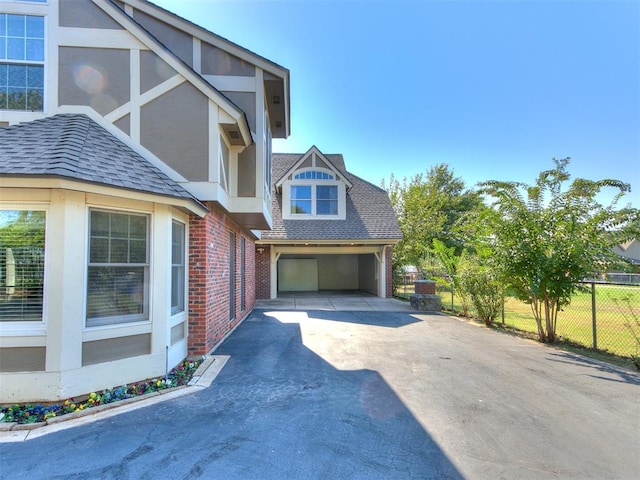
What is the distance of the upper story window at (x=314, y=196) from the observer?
50.2ft

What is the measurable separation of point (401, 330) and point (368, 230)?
23.1 ft

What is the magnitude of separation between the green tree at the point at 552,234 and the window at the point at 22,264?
352 inches

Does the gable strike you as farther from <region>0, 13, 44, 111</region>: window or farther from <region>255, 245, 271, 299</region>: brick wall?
<region>0, 13, 44, 111</region>: window

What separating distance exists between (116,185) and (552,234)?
892cm

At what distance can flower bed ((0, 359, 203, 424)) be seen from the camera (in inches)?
139

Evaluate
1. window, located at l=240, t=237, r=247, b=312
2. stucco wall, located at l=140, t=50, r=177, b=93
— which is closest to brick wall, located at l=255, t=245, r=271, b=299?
window, located at l=240, t=237, r=247, b=312

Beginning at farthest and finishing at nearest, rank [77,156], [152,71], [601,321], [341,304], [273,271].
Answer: [273,271], [341,304], [601,321], [152,71], [77,156]

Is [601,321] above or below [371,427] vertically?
below

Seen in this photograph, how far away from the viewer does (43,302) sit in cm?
388

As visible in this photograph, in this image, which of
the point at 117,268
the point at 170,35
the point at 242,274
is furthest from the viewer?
the point at 242,274

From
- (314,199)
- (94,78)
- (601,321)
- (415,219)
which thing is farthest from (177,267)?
(415,219)

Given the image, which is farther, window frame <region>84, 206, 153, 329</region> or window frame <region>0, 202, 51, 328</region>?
window frame <region>84, 206, 153, 329</region>

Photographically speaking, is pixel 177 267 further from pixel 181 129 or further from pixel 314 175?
pixel 314 175

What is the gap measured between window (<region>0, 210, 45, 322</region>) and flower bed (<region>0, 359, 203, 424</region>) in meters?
1.07
